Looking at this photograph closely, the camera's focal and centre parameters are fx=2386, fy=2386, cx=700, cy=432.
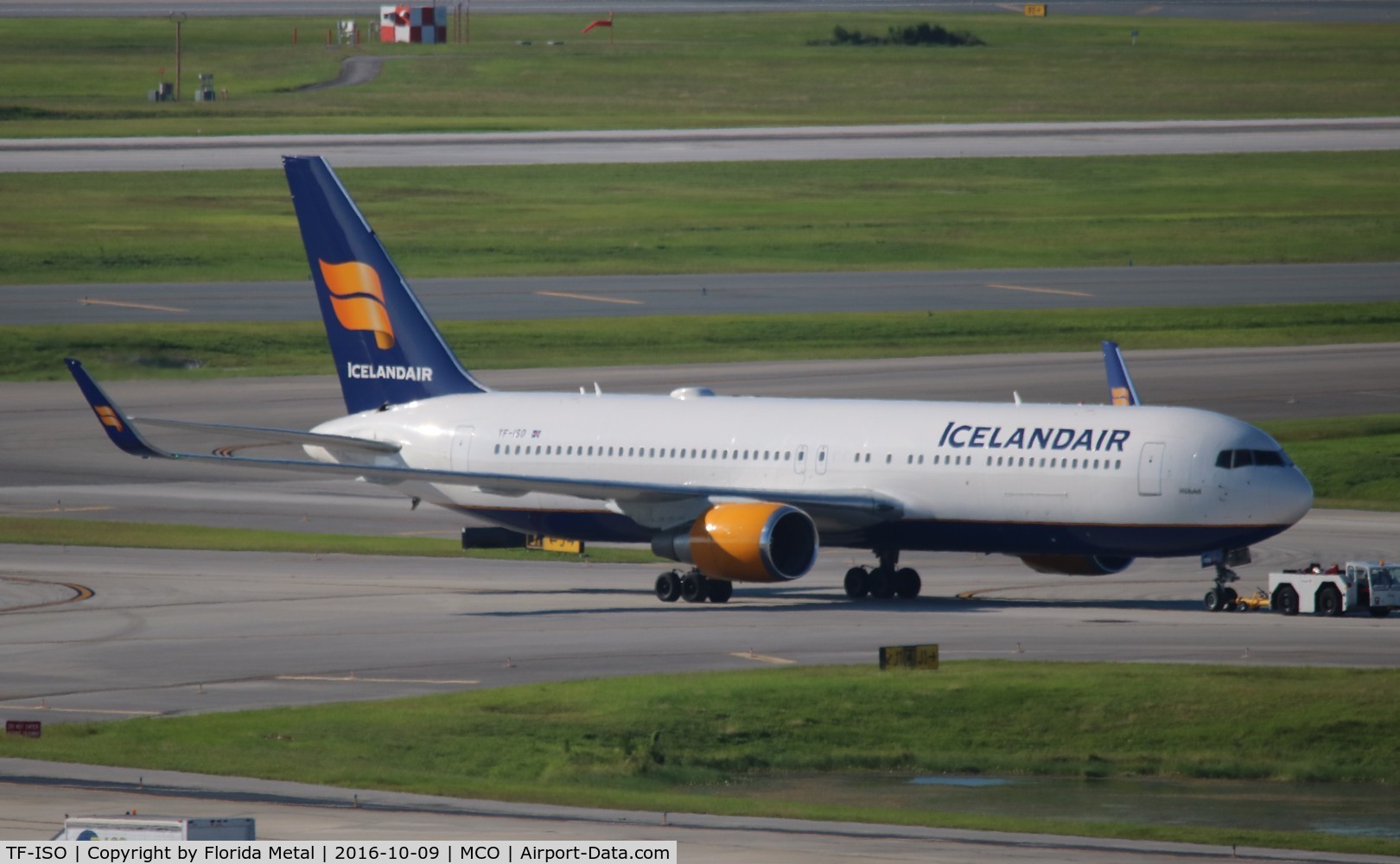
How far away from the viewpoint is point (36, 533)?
65438mm

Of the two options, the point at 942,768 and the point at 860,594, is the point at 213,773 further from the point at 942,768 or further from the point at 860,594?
the point at 860,594

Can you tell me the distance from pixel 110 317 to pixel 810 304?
31680 mm

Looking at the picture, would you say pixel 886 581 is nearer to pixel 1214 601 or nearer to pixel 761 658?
pixel 1214 601

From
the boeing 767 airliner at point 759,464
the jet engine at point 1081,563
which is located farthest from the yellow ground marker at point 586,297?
the jet engine at point 1081,563

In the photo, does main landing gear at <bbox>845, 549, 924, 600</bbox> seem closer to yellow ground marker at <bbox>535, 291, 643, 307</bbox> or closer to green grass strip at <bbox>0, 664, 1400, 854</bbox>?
green grass strip at <bbox>0, 664, 1400, 854</bbox>

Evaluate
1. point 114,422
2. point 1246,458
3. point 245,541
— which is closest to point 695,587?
point 1246,458

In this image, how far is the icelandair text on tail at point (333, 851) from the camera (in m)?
22.8

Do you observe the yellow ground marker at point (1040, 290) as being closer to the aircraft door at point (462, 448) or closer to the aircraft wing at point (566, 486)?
the aircraft door at point (462, 448)

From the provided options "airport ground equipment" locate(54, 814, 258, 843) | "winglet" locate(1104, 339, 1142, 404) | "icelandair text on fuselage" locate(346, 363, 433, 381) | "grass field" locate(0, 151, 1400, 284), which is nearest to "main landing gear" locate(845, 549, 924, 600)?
"winglet" locate(1104, 339, 1142, 404)

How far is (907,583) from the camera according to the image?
2191 inches

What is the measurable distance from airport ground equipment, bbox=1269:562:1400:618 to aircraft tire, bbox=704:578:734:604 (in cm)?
1243

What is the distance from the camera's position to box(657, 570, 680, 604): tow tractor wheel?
5531 cm

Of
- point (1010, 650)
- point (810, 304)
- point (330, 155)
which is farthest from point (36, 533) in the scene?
point (330, 155)

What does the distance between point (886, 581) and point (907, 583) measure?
19.0 inches
